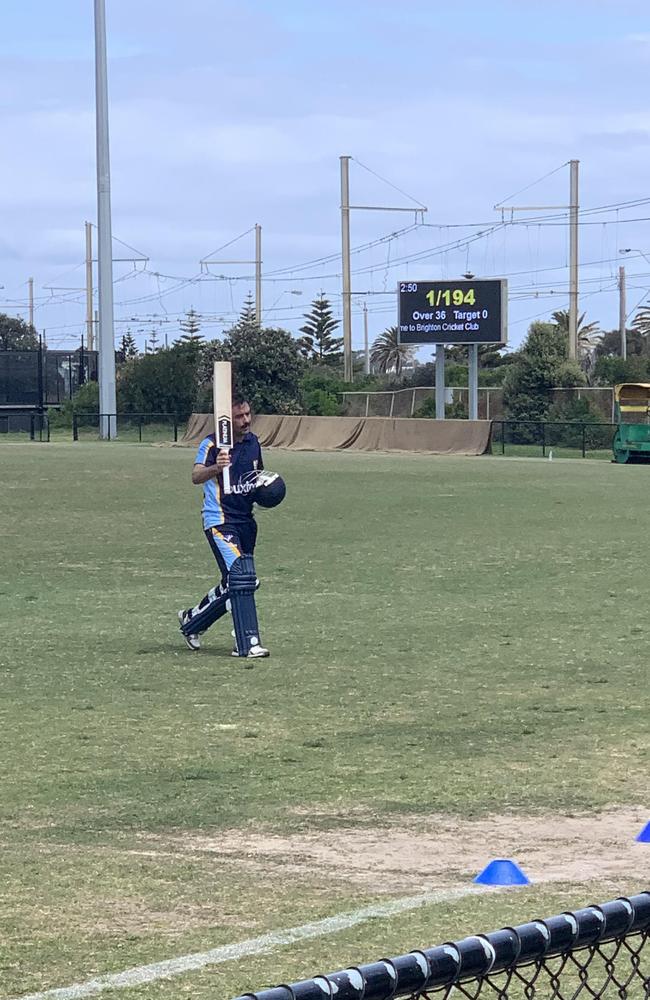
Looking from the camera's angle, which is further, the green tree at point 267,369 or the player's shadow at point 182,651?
the green tree at point 267,369

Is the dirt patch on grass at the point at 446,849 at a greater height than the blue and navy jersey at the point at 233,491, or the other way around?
the blue and navy jersey at the point at 233,491

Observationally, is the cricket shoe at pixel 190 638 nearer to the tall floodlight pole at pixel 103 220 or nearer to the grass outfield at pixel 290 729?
the grass outfield at pixel 290 729

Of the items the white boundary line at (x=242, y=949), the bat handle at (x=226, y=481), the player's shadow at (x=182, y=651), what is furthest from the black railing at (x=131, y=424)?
Result: the white boundary line at (x=242, y=949)

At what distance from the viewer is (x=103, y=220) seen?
2258 inches

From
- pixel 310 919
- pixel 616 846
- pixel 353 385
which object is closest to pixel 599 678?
pixel 616 846

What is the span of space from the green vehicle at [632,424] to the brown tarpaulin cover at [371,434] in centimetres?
628

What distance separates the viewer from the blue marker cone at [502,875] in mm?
6027

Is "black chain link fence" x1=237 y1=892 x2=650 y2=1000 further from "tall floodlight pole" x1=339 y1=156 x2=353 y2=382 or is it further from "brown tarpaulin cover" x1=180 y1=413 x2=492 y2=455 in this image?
"tall floodlight pole" x1=339 y1=156 x2=353 y2=382

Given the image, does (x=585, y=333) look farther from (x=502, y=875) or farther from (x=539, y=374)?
(x=502, y=875)

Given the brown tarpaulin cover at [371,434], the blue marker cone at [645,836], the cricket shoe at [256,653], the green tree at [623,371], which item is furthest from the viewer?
the green tree at [623,371]

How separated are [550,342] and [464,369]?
51.7 ft

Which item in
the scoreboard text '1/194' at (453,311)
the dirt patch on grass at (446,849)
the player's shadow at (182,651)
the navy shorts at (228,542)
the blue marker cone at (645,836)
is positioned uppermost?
the scoreboard text '1/194' at (453,311)

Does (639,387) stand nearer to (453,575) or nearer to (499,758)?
(453,575)

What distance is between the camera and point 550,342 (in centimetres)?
7212
